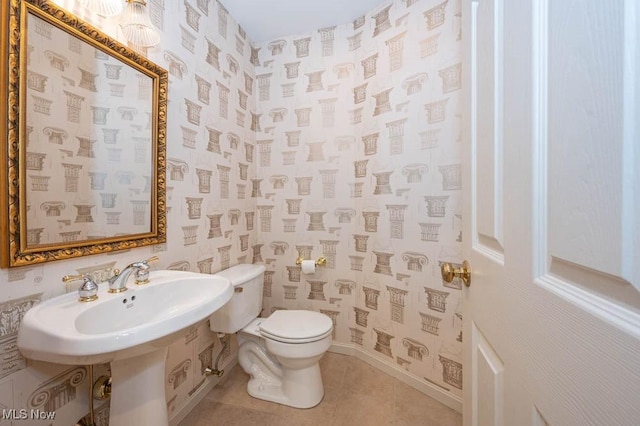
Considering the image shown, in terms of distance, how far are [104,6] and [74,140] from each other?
513 mm

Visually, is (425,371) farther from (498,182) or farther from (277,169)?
(277,169)

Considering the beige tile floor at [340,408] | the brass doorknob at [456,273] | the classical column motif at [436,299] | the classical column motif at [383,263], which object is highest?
the brass doorknob at [456,273]

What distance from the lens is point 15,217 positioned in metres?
0.77

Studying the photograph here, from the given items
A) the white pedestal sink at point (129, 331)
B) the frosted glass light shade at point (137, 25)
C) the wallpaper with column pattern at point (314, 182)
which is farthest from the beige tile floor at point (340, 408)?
the frosted glass light shade at point (137, 25)

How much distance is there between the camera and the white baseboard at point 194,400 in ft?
4.32

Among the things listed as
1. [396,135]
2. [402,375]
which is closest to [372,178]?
[396,135]

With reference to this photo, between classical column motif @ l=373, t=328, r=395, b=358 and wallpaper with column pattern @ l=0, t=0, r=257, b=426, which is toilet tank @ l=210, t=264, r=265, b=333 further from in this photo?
classical column motif @ l=373, t=328, r=395, b=358

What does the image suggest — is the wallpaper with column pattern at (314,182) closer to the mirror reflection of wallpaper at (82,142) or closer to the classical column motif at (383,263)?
the classical column motif at (383,263)

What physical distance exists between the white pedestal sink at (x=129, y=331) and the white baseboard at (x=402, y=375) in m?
1.26

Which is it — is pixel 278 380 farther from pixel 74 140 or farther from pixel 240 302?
pixel 74 140

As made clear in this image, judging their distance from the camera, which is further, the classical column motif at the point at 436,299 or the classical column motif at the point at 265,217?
the classical column motif at the point at 265,217

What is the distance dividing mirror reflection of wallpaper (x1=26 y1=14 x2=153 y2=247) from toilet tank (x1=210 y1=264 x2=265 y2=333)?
1.92ft

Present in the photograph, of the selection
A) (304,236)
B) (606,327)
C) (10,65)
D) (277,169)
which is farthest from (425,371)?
(10,65)

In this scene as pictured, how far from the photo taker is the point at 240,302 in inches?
60.4
